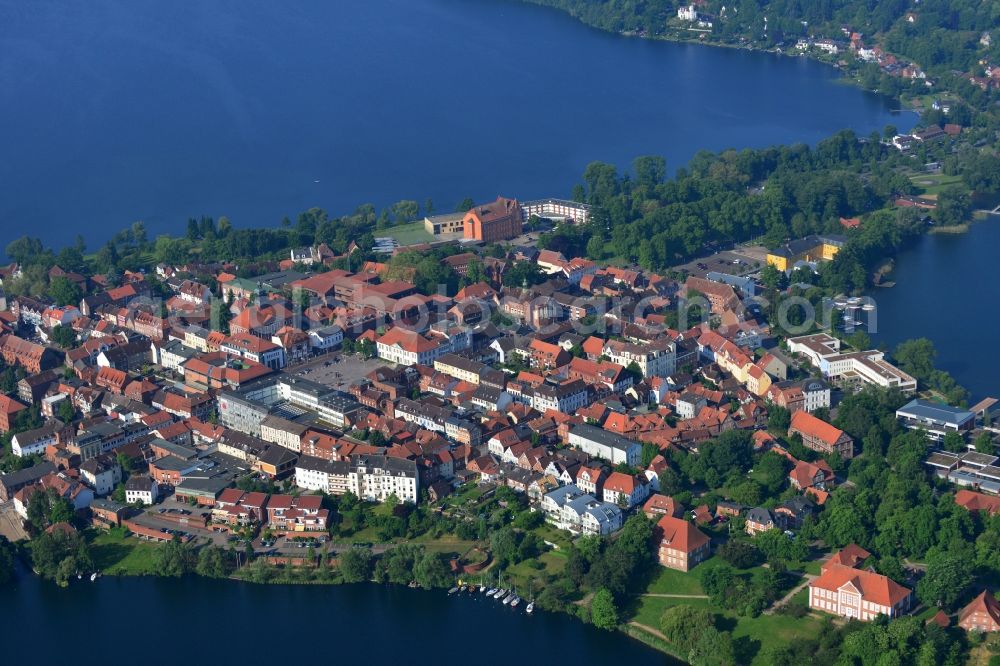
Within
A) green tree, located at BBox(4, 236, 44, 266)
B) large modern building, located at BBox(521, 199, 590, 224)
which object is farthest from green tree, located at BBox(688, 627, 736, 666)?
green tree, located at BBox(4, 236, 44, 266)

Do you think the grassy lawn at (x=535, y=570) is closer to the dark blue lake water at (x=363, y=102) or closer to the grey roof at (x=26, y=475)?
the grey roof at (x=26, y=475)

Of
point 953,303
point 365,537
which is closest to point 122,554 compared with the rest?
point 365,537

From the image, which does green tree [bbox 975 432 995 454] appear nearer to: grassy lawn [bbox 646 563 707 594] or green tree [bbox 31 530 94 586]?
grassy lawn [bbox 646 563 707 594]

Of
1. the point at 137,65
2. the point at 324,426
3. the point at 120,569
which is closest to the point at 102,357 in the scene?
the point at 324,426

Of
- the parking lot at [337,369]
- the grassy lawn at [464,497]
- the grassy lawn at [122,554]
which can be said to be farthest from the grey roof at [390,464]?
the parking lot at [337,369]

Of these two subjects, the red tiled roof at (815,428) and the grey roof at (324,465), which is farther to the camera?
the red tiled roof at (815,428)

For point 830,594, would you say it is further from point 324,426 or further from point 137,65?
point 137,65

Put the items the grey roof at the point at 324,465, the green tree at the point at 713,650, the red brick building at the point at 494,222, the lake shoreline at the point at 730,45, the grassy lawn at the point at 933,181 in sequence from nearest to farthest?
the green tree at the point at 713,650
the grey roof at the point at 324,465
the red brick building at the point at 494,222
the grassy lawn at the point at 933,181
the lake shoreline at the point at 730,45

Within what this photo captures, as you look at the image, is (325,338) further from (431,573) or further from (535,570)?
(535,570)
